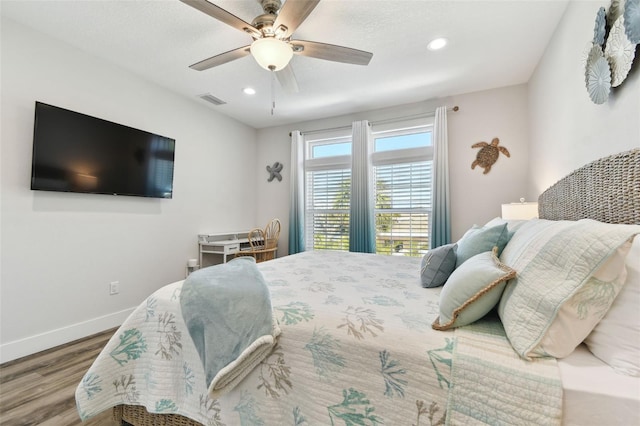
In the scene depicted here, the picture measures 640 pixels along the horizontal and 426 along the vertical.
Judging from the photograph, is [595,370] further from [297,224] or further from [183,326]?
[297,224]

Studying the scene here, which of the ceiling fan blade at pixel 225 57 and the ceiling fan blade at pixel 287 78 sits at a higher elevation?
the ceiling fan blade at pixel 287 78

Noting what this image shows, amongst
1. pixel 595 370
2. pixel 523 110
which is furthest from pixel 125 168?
pixel 523 110

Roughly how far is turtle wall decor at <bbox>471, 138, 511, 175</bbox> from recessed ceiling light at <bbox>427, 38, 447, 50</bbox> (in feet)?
4.60

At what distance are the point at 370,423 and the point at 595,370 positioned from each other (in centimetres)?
63

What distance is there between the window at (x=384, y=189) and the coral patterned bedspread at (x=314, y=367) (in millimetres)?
2332

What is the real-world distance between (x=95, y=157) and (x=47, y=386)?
1820 mm

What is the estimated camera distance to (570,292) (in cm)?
74

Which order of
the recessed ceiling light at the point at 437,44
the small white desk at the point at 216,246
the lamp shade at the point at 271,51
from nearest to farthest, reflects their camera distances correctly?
the lamp shade at the point at 271,51 → the recessed ceiling light at the point at 437,44 → the small white desk at the point at 216,246

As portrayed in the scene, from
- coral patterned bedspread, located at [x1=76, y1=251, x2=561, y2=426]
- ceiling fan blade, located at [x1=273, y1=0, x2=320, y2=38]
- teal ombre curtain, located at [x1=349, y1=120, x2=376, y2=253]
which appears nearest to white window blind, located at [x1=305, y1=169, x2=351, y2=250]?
teal ombre curtain, located at [x1=349, y1=120, x2=376, y2=253]

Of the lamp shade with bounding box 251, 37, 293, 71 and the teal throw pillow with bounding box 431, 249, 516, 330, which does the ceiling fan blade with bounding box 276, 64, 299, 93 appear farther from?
the teal throw pillow with bounding box 431, 249, 516, 330

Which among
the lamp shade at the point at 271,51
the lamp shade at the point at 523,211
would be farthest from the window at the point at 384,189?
the lamp shade at the point at 271,51

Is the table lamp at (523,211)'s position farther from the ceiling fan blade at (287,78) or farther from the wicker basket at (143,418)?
the wicker basket at (143,418)

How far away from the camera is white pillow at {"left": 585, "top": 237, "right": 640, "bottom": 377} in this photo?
0.69 m

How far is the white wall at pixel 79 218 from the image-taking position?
2.04 meters
